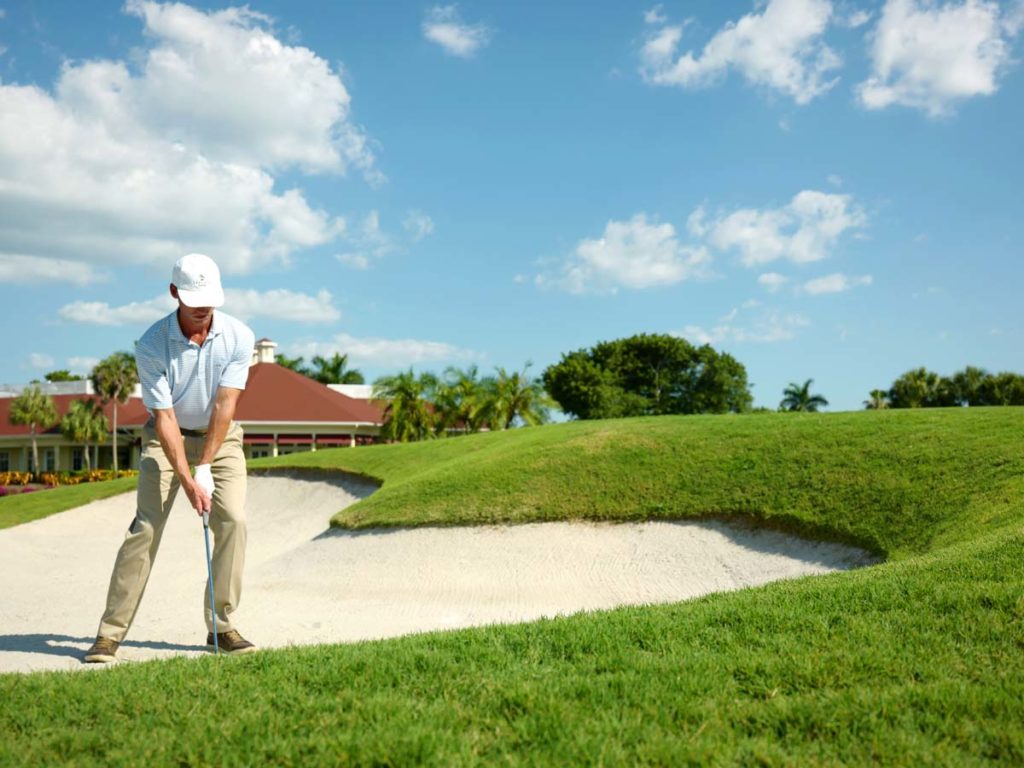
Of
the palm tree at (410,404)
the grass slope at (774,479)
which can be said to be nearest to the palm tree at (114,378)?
the palm tree at (410,404)

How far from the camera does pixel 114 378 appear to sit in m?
56.7

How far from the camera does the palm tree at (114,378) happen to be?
56688 mm

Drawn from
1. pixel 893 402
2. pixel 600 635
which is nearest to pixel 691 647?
pixel 600 635

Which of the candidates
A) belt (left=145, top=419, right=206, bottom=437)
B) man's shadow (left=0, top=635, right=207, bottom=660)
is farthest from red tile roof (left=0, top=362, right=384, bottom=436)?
belt (left=145, top=419, right=206, bottom=437)

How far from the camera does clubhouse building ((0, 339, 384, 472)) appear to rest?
4828cm

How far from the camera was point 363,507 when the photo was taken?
50.4 ft

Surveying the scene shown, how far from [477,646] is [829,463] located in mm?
10150

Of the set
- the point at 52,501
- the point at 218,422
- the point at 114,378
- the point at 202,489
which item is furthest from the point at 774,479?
the point at 114,378

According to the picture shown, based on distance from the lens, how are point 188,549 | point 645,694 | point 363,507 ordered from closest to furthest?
point 645,694 < point 363,507 < point 188,549

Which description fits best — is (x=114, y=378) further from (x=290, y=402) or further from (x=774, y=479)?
(x=774, y=479)

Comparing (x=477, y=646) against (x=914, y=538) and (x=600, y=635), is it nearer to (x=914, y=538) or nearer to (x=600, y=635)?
(x=600, y=635)

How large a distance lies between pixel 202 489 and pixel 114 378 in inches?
2184

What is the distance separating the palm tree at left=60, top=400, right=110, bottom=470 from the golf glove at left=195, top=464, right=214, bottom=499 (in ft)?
182

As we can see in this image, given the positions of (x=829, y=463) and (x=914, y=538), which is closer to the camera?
(x=914, y=538)
